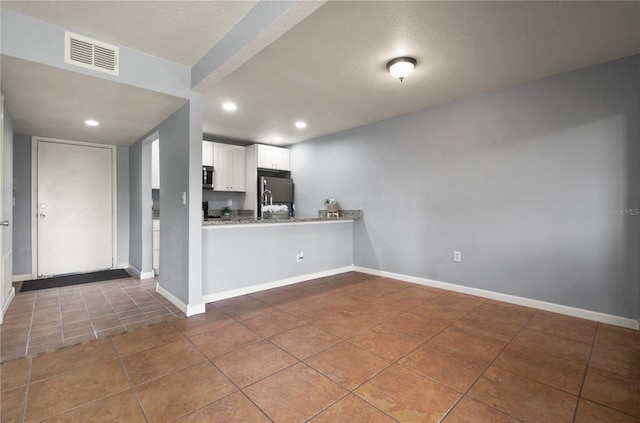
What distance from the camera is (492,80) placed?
10.1 ft

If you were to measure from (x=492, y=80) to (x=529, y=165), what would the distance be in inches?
38.3

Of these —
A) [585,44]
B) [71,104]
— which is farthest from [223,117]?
[585,44]

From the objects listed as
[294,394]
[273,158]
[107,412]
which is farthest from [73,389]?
[273,158]

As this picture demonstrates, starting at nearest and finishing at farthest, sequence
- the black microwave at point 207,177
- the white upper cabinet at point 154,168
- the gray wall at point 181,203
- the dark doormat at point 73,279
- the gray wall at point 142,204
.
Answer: the gray wall at point 181,203 → the dark doormat at point 73,279 → the gray wall at point 142,204 → the white upper cabinet at point 154,168 → the black microwave at point 207,177

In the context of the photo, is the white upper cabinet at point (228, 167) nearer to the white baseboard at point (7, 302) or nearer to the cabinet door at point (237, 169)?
the cabinet door at point (237, 169)

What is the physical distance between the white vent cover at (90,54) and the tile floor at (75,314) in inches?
85.0

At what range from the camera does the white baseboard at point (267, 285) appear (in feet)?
11.0

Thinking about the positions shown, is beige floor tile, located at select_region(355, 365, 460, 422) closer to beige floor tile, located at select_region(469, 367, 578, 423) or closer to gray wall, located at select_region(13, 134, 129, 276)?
beige floor tile, located at select_region(469, 367, 578, 423)

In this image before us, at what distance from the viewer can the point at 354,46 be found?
2.41 meters

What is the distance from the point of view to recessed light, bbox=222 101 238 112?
3.72 m

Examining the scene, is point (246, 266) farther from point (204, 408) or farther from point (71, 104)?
point (71, 104)

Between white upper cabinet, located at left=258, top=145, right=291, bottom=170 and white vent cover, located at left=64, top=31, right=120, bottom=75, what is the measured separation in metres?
3.31

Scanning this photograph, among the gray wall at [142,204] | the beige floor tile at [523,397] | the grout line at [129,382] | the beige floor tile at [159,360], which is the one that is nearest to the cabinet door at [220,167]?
the gray wall at [142,204]

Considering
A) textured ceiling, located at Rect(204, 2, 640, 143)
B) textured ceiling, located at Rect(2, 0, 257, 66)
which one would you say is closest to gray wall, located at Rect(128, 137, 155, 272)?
textured ceiling, located at Rect(204, 2, 640, 143)
